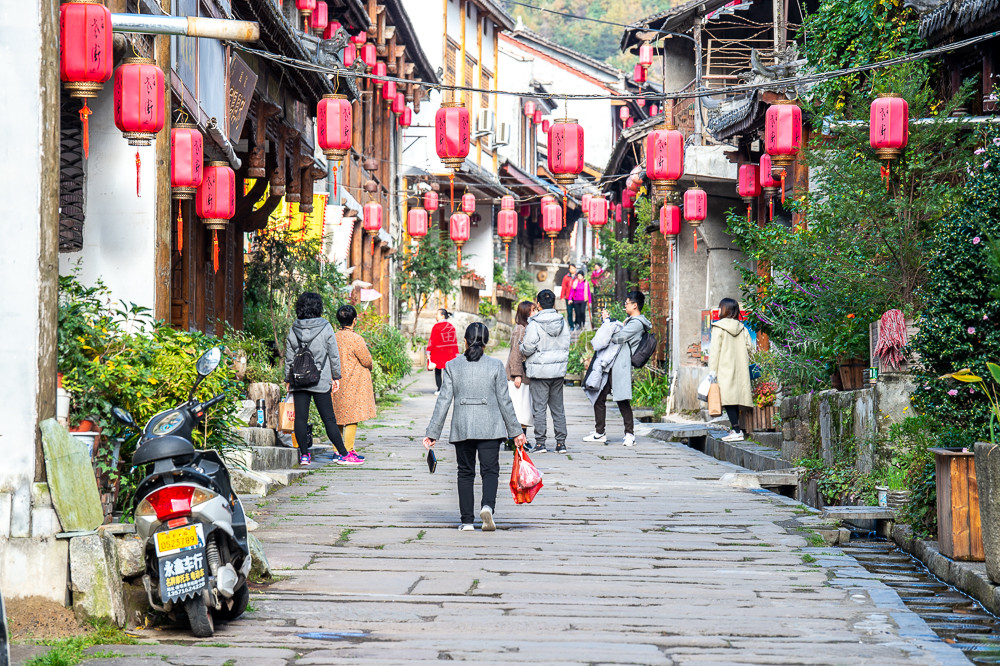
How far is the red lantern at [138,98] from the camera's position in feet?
30.6

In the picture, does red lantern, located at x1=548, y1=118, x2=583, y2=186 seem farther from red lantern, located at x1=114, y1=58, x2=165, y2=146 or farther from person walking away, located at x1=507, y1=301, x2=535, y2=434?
red lantern, located at x1=114, y1=58, x2=165, y2=146

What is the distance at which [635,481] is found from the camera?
496 inches

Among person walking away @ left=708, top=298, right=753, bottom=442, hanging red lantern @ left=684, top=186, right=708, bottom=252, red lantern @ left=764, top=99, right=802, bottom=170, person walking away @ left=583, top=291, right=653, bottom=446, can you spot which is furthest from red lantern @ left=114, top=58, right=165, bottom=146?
hanging red lantern @ left=684, top=186, right=708, bottom=252

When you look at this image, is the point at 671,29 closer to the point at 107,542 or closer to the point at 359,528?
the point at 359,528

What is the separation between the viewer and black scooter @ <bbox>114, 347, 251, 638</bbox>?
5.68m

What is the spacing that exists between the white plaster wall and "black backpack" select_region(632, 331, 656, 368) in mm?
7500

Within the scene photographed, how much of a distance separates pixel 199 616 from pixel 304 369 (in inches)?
274

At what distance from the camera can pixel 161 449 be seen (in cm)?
585

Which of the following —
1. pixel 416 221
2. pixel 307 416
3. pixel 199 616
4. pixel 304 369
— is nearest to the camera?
pixel 199 616

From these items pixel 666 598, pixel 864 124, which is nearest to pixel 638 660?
pixel 666 598

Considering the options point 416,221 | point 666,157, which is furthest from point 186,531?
point 416,221

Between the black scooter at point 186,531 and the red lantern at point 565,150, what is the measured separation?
11271mm

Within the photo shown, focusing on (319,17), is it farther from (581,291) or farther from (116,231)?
(581,291)

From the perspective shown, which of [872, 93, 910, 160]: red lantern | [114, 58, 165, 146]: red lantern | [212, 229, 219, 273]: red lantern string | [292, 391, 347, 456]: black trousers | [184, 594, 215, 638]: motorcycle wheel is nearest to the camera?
[184, 594, 215, 638]: motorcycle wheel
